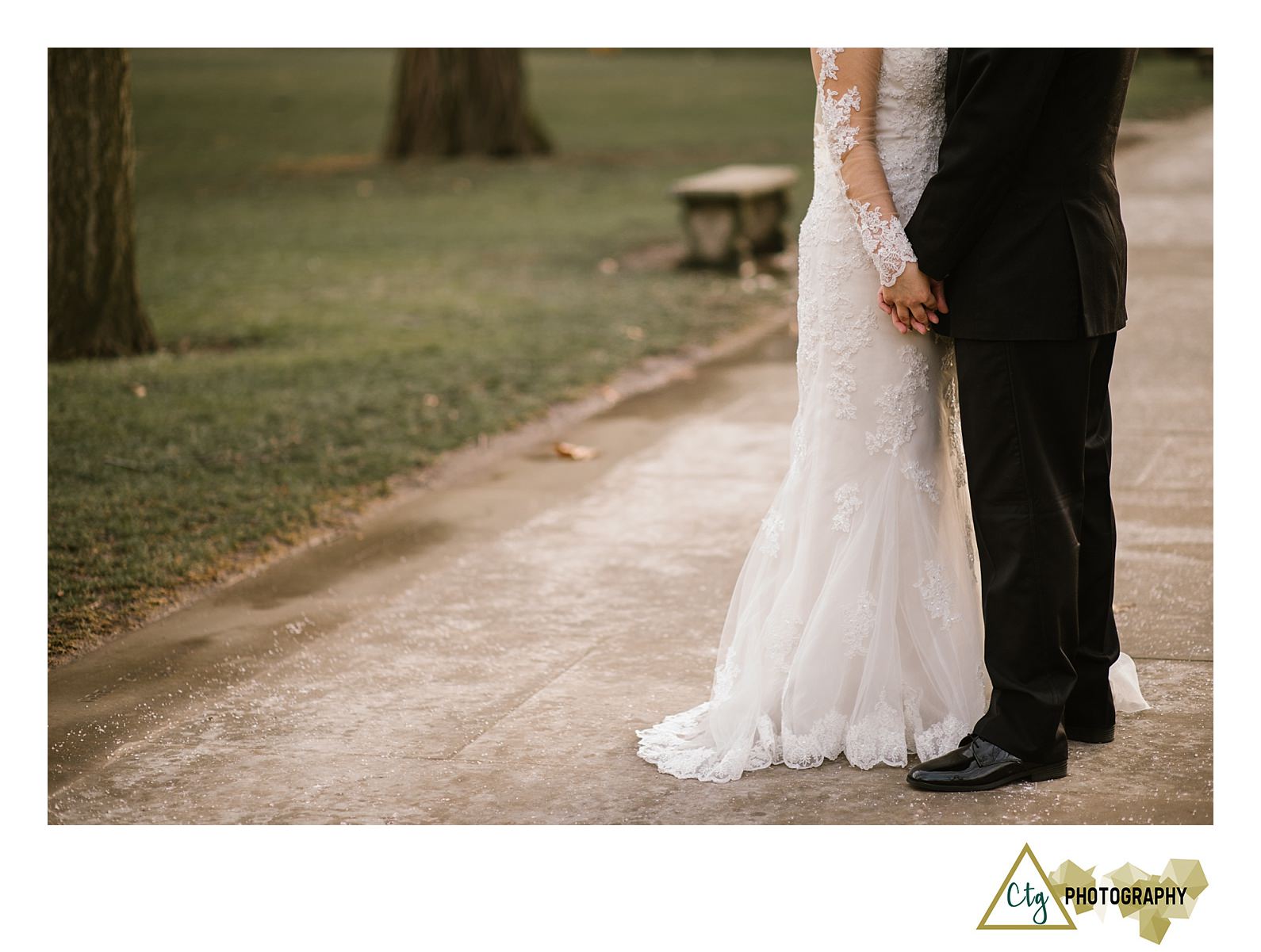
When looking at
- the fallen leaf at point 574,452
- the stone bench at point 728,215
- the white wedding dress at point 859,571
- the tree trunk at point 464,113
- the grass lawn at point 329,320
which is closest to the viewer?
the white wedding dress at point 859,571

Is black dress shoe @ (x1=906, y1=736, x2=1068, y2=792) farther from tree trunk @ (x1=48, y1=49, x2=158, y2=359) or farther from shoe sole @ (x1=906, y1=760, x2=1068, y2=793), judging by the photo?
tree trunk @ (x1=48, y1=49, x2=158, y2=359)

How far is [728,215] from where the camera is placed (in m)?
11.3

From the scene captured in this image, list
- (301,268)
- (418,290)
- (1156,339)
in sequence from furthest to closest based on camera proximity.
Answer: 1. (301,268)
2. (418,290)
3. (1156,339)

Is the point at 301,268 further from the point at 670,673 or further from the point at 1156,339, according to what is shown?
the point at 670,673

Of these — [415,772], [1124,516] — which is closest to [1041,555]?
[415,772]

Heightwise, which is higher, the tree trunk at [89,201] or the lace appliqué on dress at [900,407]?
the tree trunk at [89,201]

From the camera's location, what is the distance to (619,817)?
321 cm

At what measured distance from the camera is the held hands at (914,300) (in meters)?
3.24

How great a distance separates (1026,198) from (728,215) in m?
8.34

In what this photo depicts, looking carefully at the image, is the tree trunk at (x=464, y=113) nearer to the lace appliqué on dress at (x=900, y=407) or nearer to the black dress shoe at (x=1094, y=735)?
the lace appliqué on dress at (x=900, y=407)

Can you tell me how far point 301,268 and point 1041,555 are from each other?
9365 mm

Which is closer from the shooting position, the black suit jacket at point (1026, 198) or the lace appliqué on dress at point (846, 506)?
the black suit jacket at point (1026, 198)
